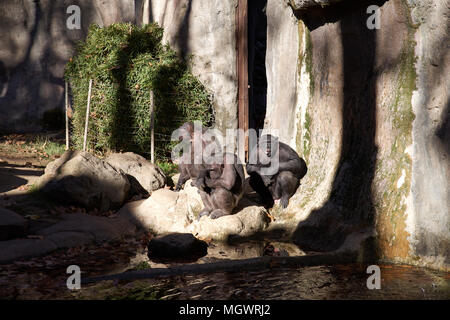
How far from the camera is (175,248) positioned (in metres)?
5.94

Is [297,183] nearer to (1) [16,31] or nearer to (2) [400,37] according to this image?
(2) [400,37]

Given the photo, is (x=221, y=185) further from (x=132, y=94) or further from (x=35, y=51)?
(x=35, y=51)

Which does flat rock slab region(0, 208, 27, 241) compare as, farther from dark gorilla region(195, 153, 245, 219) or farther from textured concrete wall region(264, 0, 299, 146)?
textured concrete wall region(264, 0, 299, 146)

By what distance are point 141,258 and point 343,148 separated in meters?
3.01

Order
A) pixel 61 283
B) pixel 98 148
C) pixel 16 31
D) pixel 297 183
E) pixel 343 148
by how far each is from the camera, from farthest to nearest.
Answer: pixel 16 31 → pixel 98 148 → pixel 297 183 → pixel 343 148 → pixel 61 283

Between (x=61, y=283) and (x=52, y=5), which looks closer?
(x=61, y=283)

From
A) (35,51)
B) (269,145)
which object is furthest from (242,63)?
(35,51)

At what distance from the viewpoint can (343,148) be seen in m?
6.80

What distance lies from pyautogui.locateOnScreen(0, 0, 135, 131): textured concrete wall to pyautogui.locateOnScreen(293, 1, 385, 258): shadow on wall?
11.8 m

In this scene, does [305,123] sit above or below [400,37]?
below

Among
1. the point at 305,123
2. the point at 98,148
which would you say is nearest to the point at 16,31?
the point at 98,148

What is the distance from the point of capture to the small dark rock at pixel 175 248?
5.94 m

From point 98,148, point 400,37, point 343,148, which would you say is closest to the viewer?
point 400,37
